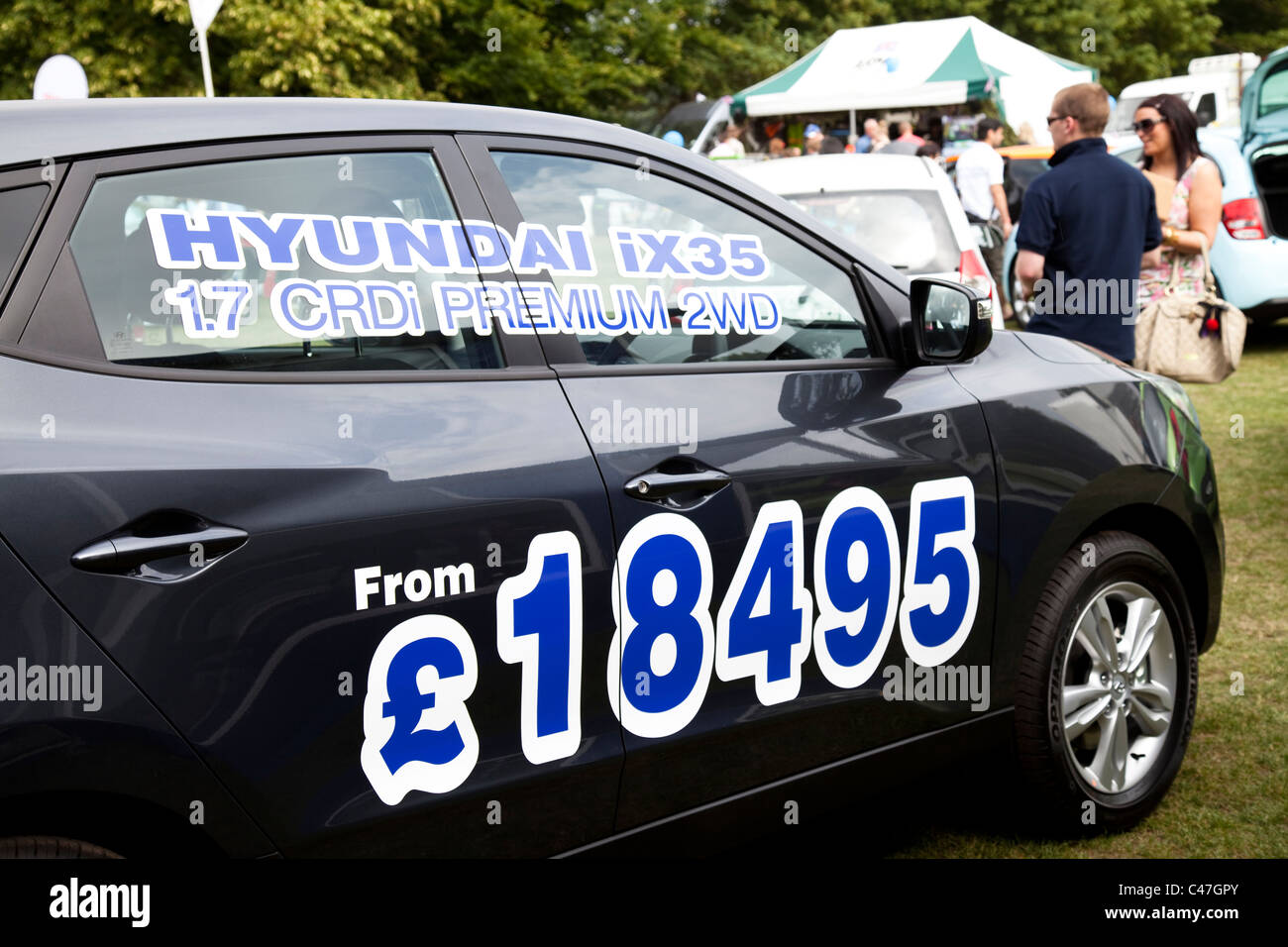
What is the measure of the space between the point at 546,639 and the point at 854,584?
729 mm

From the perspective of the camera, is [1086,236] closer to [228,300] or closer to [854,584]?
[854,584]

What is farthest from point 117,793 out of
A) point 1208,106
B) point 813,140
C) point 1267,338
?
point 1208,106

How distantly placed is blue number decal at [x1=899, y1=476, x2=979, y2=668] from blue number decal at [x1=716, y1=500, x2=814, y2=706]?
0.30 m

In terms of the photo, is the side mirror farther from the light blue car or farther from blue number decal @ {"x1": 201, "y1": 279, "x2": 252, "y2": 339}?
the light blue car

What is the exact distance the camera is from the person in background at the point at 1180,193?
5805mm

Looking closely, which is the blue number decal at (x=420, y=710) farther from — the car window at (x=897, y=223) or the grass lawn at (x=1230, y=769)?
the car window at (x=897, y=223)

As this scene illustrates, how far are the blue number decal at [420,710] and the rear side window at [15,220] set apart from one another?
722 mm

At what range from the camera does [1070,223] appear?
511 cm

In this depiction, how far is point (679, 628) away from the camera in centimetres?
233

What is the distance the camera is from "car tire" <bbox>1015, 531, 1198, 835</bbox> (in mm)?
3051

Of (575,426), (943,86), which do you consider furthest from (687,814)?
(943,86)

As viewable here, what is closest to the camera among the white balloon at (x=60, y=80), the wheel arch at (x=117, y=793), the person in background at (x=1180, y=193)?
the wheel arch at (x=117, y=793)

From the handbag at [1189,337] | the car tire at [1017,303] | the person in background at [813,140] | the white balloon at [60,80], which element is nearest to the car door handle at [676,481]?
the handbag at [1189,337]
